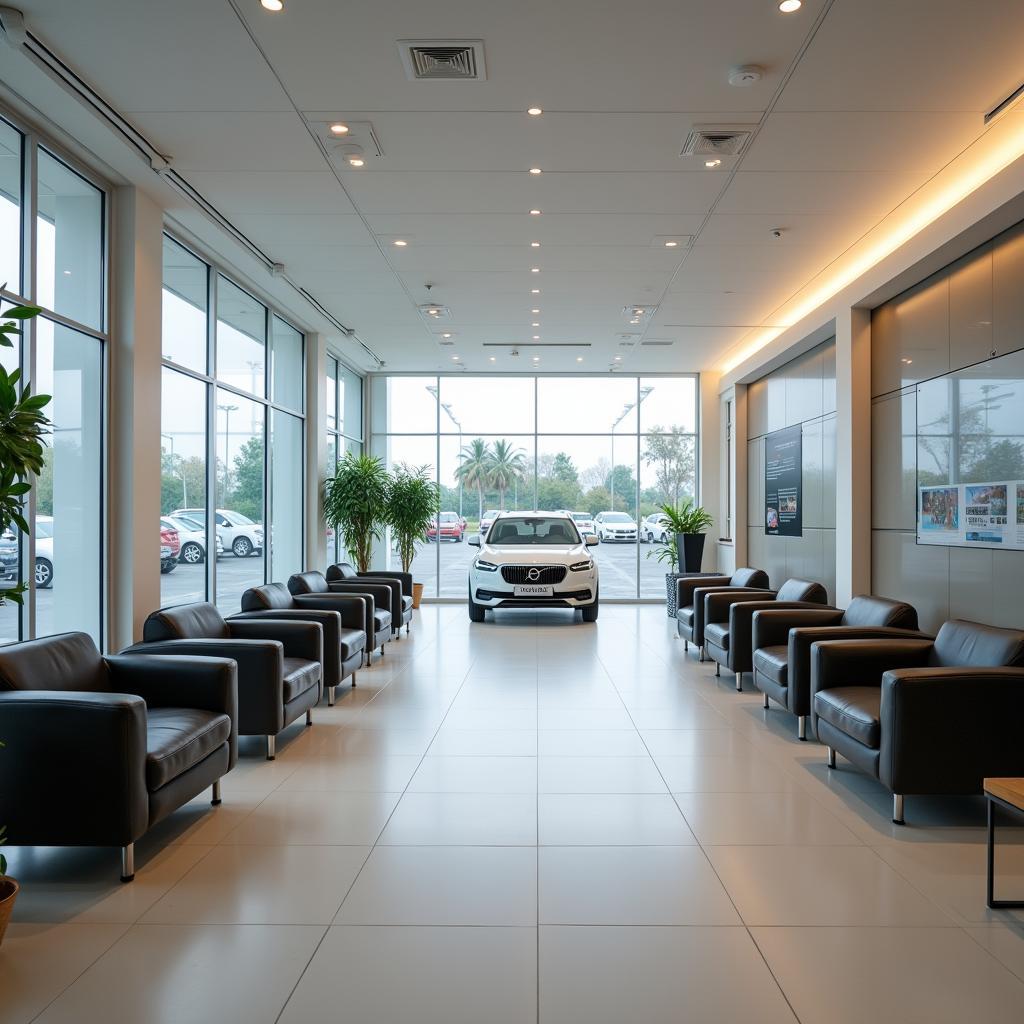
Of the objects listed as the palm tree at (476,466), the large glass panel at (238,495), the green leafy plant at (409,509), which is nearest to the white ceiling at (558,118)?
the large glass panel at (238,495)

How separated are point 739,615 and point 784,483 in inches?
134

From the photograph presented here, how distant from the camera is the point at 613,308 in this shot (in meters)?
9.09

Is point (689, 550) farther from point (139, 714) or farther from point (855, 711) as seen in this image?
point (139, 714)

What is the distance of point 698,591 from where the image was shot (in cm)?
827

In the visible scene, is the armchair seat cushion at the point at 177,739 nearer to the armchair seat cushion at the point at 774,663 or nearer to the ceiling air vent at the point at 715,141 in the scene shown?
the armchair seat cushion at the point at 774,663

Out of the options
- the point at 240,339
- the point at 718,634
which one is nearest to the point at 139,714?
the point at 718,634

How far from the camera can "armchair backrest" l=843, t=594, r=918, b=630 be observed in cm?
557

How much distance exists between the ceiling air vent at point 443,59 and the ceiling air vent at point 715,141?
4.33 feet

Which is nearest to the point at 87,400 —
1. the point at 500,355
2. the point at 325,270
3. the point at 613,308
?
the point at 325,270

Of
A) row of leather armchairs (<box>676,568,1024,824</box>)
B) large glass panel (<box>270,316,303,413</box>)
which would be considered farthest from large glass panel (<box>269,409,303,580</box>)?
row of leather armchairs (<box>676,568,1024,824</box>)

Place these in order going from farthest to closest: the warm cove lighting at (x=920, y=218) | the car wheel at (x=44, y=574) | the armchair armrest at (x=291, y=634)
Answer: the armchair armrest at (x=291, y=634) → the warm cove lighting at (x=920, y=218) → the car wheel at (x=44, y=574)

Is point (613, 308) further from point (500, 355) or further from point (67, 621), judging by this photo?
point (67, 621)

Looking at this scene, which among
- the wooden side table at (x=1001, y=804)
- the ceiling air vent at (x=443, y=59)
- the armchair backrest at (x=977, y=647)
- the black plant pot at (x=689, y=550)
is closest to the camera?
the wooden side table at (x=1001, y=804)

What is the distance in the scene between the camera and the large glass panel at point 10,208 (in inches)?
181
